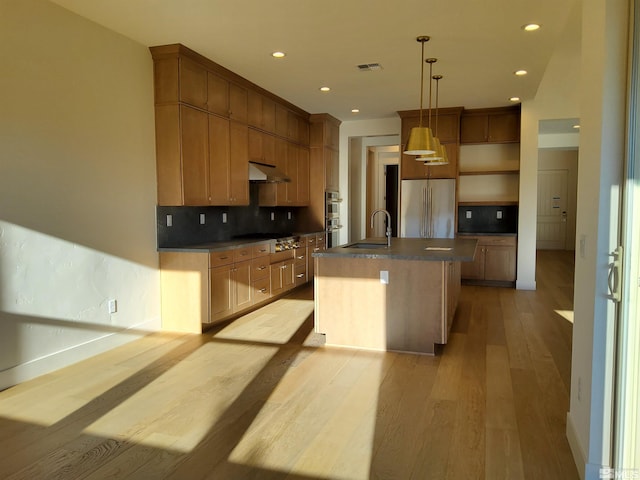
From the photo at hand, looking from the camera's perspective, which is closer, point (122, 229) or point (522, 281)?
point (122, 229)

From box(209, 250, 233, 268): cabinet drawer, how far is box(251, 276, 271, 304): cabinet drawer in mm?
646

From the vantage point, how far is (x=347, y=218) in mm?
8812

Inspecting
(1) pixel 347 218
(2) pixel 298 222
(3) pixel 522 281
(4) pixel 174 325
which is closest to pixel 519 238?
(3) pixel 522 281

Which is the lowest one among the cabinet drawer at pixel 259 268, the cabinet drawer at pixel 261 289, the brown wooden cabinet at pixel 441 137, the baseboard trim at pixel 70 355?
the baseboard trim at pixel 70 355

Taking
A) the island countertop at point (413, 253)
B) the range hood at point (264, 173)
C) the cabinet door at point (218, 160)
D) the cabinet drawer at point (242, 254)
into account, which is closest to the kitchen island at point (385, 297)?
the island countertop at point (413, 253)

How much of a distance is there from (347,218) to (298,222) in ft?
3.54

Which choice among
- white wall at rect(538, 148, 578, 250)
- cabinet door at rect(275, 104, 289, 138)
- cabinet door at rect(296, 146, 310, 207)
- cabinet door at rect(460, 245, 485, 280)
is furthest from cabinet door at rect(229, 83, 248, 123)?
white wall at rect(538, 148, 578, 250)

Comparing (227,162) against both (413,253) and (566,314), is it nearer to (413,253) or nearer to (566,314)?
(413,253)

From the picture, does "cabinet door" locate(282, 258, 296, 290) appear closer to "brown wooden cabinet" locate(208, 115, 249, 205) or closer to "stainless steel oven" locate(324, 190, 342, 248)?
"brown wooden cabinet" locate(208, 115, 249, 205)

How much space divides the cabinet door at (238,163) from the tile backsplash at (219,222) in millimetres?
378

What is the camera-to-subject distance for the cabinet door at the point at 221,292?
4.77m

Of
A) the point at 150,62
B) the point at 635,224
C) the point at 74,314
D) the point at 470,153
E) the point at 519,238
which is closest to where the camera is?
the point at 635,224

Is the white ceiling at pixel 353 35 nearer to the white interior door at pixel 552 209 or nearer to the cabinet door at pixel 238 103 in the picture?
the cabinet door at pixel 238 103

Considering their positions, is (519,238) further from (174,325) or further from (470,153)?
(174,325)
